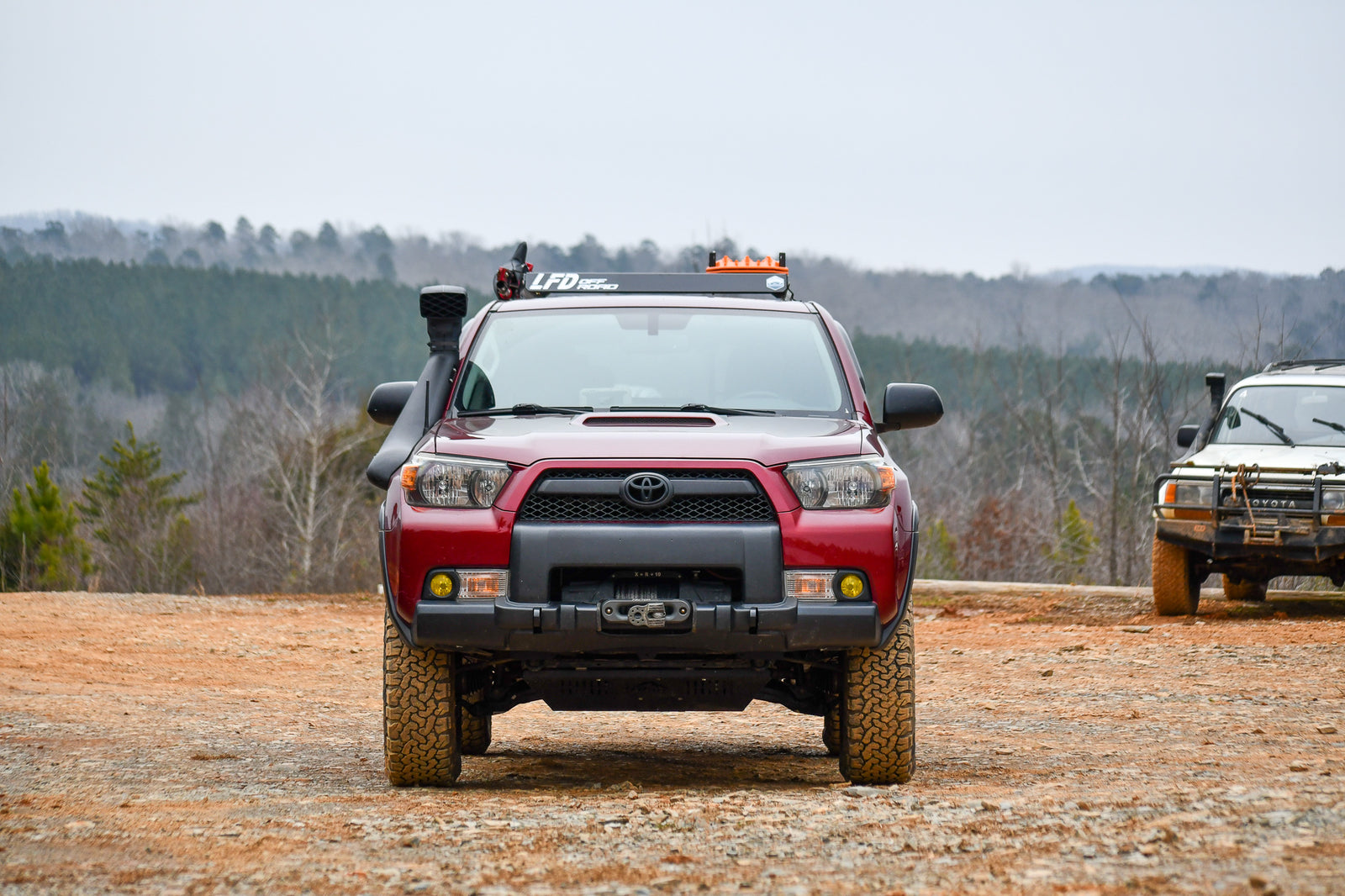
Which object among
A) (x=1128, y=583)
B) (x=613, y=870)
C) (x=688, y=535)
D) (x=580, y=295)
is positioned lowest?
(x=1128, y=583)

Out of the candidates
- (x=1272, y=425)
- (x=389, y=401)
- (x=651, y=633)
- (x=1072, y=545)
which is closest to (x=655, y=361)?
(x=389, y=401)

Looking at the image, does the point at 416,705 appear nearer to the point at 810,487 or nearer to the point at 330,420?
the point at 810,487

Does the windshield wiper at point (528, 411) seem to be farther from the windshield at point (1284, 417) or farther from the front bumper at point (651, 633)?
the windshield at point (1284, 417)

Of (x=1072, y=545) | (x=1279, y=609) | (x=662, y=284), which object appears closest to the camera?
(x=662, y=284)

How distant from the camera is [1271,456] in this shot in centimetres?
1478

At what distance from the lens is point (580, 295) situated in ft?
26.4

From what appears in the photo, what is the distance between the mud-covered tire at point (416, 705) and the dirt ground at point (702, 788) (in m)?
0.18

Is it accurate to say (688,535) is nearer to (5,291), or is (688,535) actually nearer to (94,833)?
(94,833)

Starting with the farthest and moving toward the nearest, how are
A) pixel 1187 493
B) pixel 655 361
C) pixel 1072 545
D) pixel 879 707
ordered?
1. pixel 1072 545
2. pixel 1187 493
3. pixel 655 361
4. pixel 879 707

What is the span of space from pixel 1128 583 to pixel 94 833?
2981 cm

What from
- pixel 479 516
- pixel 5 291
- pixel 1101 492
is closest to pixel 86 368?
pixel 5 291

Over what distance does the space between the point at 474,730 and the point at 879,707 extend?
2309mm

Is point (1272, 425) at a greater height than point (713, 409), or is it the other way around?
point (713, 409)

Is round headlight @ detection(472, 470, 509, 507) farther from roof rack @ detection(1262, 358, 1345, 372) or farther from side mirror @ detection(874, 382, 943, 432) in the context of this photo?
roof rack @ detection(1262, 358, 1345, 372)
